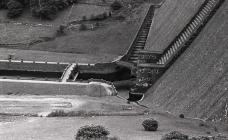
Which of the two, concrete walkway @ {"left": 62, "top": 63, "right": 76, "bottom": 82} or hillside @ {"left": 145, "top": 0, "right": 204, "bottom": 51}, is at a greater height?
hillside @ {"left": 145, "top": 0, "right": 204, "bottom": 51}

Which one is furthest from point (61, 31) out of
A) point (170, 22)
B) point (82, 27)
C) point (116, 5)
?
point (170, 22)

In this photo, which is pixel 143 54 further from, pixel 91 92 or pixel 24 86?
pixel 24 86

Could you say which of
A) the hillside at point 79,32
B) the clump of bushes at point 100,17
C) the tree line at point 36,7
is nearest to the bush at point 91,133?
the hillside at point 79,32

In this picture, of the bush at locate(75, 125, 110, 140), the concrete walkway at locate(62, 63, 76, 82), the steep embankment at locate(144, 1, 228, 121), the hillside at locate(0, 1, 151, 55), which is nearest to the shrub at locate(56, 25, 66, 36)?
the hillside at locate(0, 1, 151, 55)

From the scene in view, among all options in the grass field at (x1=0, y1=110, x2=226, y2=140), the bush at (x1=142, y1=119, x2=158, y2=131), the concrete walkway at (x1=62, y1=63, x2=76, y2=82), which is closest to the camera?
the grass field at (x1=0, y1=110, x2=226, y2=140)

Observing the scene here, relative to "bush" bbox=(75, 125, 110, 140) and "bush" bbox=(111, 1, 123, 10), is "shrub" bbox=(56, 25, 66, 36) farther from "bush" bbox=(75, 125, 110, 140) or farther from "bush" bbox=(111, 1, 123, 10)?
"bush" bbox=(75, 125, 110, 140)

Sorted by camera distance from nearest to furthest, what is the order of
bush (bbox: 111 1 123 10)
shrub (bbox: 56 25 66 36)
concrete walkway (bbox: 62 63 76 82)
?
concrete walkway (bbox: 62 63 76 82)
shrub (bbox: 56 25 66 36)
bush (bbox: 111 1 123 10)

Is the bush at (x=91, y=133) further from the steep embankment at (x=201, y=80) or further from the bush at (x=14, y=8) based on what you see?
the bush at (x=14, y=8)
